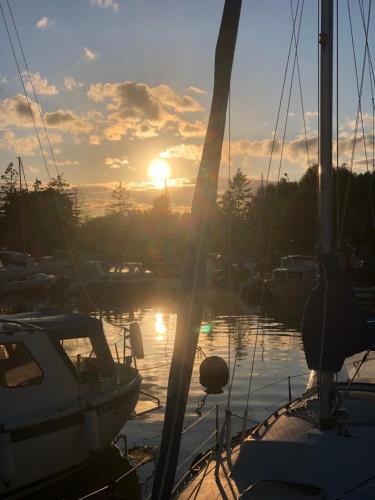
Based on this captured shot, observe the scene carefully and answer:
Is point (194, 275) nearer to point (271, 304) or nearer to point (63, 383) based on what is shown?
point (63, 383)

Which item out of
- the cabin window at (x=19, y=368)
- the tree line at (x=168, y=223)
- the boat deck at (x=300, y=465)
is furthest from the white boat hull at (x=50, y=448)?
the tree line at (x=168, y=223)

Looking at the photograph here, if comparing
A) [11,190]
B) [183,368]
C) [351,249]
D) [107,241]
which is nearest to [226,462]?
[183,368]

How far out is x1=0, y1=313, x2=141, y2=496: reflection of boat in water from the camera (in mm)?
9742

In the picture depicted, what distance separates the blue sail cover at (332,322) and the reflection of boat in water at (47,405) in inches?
187

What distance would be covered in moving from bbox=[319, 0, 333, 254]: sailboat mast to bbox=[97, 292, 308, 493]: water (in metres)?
1.68

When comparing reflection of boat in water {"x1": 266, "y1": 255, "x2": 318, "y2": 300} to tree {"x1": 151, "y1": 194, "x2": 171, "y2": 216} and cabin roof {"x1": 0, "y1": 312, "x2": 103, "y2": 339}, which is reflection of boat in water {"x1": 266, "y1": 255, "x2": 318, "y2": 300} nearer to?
cabin roof {"x1": 0, "y1": 312, "x2": 103, "y2": 339}

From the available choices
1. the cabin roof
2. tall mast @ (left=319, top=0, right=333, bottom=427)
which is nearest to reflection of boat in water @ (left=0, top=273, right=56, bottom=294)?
the cabin roof

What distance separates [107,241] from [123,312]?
81.8m

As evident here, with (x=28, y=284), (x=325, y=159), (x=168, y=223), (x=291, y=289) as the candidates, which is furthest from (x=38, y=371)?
(x=168, y=223)

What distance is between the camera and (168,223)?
399 feet

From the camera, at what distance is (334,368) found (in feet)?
24.7

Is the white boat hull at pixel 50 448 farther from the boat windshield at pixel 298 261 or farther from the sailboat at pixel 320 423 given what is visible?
the boat windshield at pixel 298 261

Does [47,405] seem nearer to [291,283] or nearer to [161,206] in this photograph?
[291,283]

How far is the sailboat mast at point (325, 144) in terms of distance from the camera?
25.7 feet
